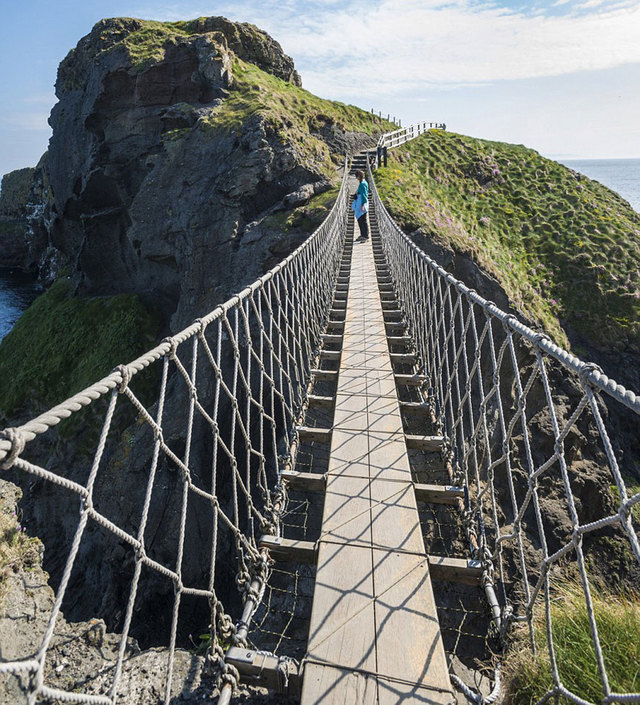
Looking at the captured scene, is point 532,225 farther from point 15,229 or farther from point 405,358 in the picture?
point 15,229

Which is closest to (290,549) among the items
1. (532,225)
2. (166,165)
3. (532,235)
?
(166,165)

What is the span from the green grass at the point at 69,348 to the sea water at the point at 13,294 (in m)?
11.3

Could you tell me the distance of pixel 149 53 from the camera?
16234 millimetres

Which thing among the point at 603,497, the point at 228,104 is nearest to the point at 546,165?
the point at 228,104

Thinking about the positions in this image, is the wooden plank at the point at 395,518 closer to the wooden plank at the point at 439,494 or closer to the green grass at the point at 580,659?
the wooden plank at the point at 439,494

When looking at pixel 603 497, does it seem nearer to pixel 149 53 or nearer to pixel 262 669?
pixel 262 669

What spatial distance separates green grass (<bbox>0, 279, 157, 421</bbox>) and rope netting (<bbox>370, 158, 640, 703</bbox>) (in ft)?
31.2

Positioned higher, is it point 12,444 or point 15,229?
point 15,229

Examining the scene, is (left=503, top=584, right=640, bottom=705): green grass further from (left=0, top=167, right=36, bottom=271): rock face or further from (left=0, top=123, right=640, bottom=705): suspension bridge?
(left=0, top=167, right=36, bottom=271): rock face

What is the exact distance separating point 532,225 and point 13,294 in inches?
1466

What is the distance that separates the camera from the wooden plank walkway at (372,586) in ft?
5.60

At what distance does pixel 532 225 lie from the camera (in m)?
16.8

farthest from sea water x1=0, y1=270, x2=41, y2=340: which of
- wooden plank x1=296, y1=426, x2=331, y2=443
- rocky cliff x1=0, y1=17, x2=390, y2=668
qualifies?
wooden plank x1=296, y1=426, x2=331, y2=443

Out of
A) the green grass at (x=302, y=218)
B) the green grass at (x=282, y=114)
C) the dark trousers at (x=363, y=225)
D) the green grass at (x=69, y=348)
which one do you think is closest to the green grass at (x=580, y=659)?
the green grass at (x=302, y=218)
